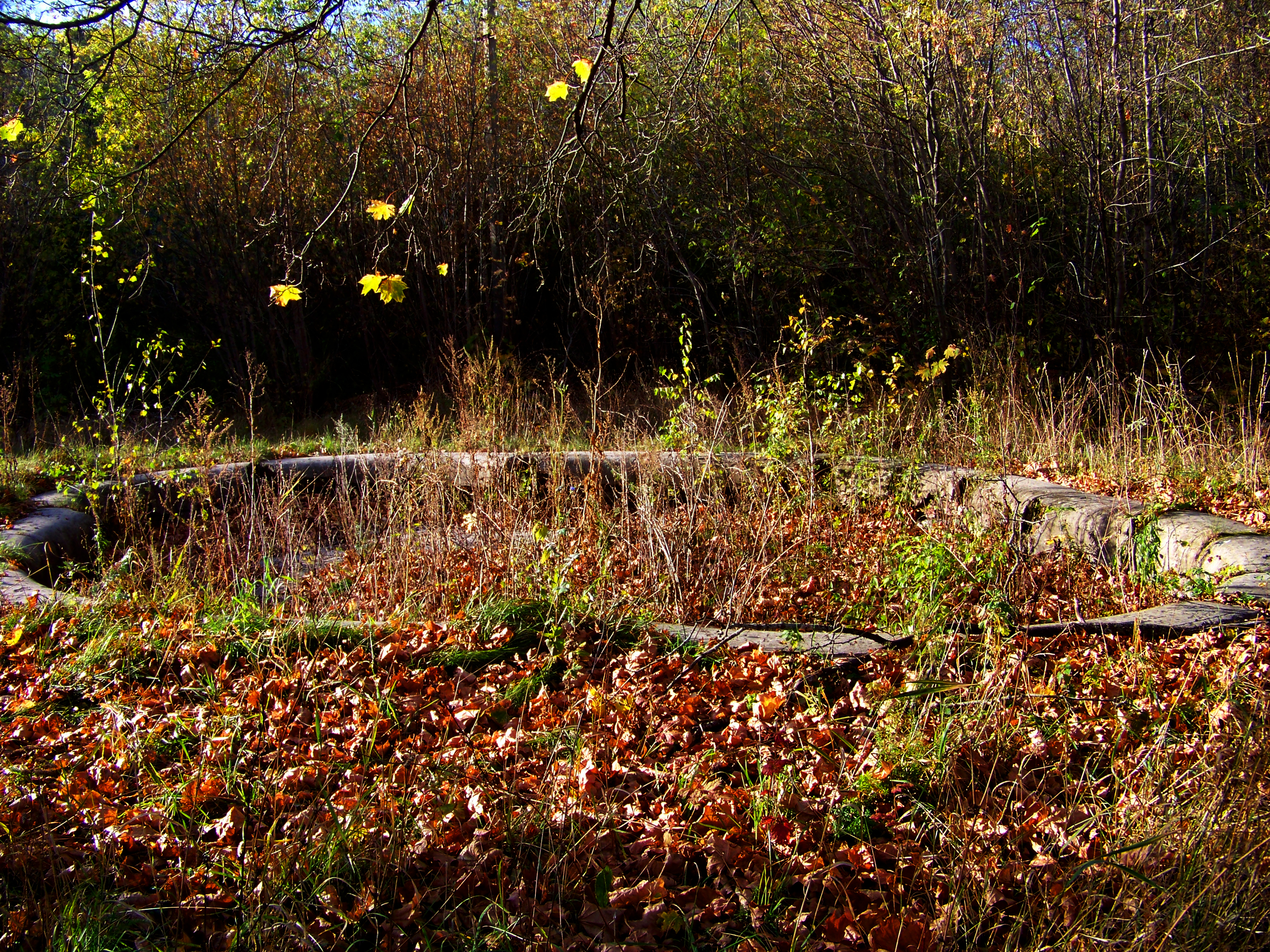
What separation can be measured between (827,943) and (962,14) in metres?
7.66

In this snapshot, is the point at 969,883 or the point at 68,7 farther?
the point at 68,7

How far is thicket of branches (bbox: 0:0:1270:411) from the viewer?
809cm

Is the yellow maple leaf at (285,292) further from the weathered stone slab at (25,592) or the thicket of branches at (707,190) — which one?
the thicket of branches at (707,190)

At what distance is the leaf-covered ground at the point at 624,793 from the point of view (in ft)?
6.64

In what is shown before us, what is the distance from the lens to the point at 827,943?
2.00 metres

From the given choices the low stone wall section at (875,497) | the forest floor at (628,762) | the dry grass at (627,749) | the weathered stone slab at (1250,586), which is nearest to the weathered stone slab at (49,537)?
the low stone wall section at (875,497)

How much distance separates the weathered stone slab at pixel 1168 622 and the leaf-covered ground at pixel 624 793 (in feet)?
0.20

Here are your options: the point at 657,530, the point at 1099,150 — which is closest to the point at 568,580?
the point at 657,530

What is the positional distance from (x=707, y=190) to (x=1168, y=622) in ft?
23.8

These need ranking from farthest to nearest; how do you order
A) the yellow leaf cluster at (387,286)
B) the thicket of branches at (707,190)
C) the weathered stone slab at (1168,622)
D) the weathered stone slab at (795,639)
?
the thicket of branches at (707,190), the weathered stone slab at (795,639), the weathered stone slab at (1168,622), the yellow leaf cluster at (387,286)

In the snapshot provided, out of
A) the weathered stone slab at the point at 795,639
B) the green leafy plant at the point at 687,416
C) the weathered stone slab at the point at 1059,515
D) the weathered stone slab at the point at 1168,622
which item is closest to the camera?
the weathered stone slab at the point at 1168,622

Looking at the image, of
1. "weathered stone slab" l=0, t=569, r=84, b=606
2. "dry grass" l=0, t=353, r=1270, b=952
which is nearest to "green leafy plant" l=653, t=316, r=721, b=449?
"dry grass" l=0, t=353, r=1270, b=952

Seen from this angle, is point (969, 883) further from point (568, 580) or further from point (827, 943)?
point (568, 580)

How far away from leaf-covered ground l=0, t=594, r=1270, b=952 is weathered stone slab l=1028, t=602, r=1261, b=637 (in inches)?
2.4
